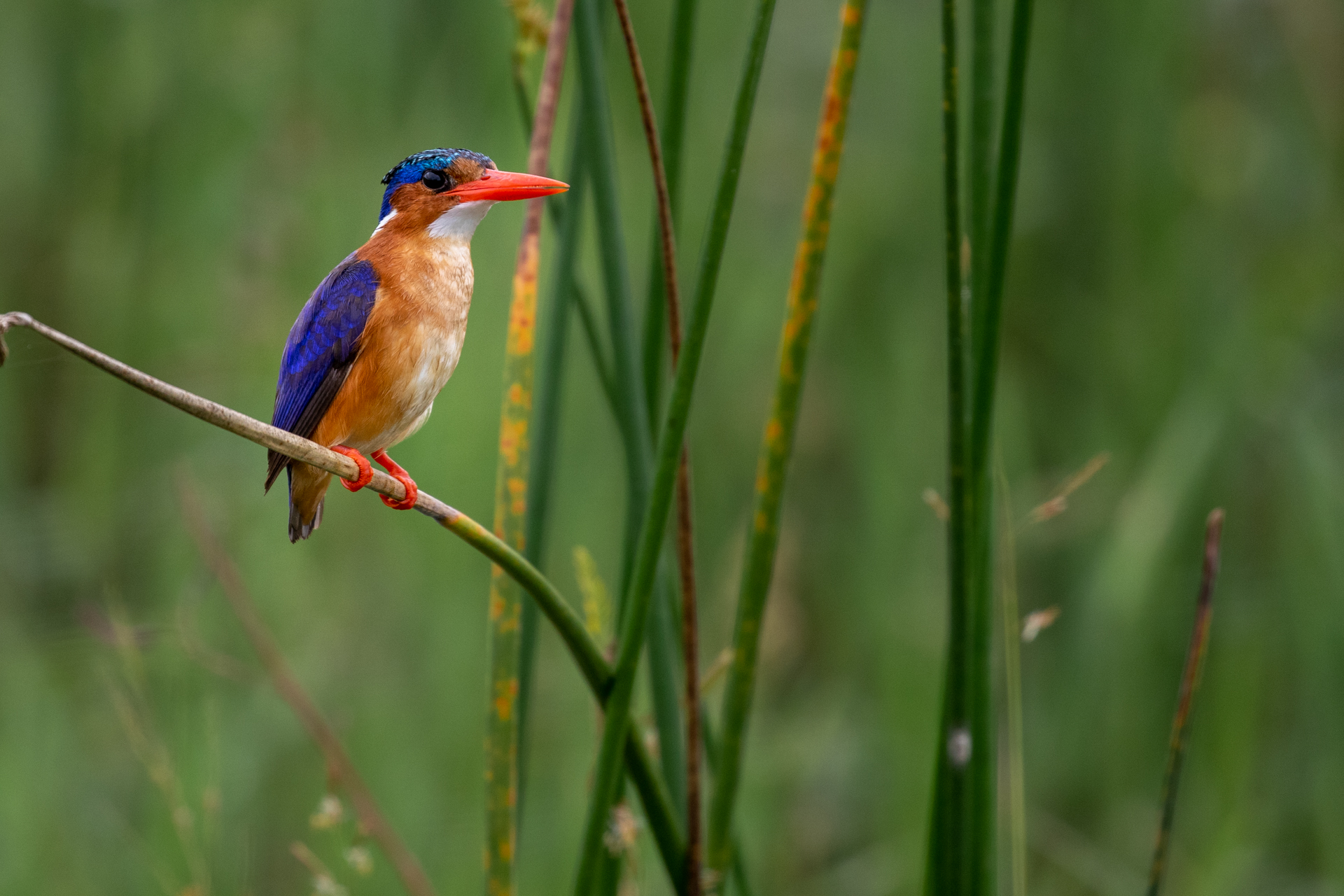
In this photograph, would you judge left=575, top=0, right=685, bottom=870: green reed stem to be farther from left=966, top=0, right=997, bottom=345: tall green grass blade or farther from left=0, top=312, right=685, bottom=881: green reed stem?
left=966, top=0, right=997, bottom=345: tall green grass blade

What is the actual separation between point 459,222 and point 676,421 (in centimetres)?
20

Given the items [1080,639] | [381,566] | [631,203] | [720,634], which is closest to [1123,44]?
[631,203]

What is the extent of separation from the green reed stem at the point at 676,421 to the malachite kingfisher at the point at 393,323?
131 mm

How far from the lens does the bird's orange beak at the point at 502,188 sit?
2.20ft

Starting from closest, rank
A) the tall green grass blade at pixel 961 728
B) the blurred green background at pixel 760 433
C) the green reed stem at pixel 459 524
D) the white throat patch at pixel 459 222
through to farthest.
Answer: the green reed stem at pixel 459 524, the white throat patch at pixel 459 222, the tall green grass blade at pixel 961 728, the blurred green background at pixel 760 433

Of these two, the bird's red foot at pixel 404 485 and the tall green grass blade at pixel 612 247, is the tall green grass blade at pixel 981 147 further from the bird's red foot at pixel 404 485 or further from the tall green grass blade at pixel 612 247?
the bird's red foot at pixel 404 485

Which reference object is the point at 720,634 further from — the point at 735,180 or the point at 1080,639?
the point at 735,180

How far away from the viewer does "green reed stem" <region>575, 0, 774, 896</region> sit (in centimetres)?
76

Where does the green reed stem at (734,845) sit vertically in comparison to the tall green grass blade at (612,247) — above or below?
below

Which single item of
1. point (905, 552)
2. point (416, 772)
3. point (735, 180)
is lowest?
point (416, 772)

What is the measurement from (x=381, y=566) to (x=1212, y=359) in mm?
1642

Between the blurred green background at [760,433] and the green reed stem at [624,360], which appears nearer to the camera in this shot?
the green reed stem at [624,360]

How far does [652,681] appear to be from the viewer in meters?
1.07

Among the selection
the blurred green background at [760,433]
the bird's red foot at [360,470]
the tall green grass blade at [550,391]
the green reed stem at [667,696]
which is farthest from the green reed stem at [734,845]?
the blurred green background at [760,433]
